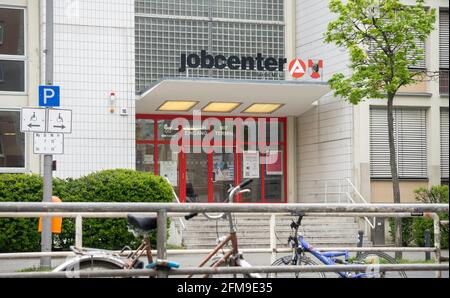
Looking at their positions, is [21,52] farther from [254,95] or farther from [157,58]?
[254,95]

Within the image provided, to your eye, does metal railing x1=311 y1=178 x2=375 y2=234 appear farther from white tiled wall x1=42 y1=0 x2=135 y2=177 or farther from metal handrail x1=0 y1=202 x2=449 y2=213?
metal handrail x1=0 y1=202 x2=449 y2=213

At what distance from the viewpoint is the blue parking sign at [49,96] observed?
17.3 metres

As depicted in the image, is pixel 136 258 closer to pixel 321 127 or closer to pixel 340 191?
pixel 340 191

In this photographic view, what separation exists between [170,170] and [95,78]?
4.94 metres

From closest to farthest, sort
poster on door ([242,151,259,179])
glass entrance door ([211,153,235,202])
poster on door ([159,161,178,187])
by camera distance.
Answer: poster on door ([159,161,178,187]) < glass entrance door ([211,153,235,202]) < poster on door ([242,151,259,179])

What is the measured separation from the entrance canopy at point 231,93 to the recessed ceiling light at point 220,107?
0.13 meters

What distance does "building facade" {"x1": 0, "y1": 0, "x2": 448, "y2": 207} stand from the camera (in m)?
25.4

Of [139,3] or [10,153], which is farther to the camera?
[139,3]

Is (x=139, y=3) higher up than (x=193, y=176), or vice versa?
(x=139, y=3)

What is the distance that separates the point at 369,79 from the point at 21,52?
33.4 feet

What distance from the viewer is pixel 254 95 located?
26984mm

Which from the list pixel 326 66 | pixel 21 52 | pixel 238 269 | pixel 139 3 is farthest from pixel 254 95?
pixel 238 269

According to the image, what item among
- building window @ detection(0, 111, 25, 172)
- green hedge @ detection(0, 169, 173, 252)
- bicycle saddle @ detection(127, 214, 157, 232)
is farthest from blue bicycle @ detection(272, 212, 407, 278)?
building window @ detection(0, 111, 25, 172)

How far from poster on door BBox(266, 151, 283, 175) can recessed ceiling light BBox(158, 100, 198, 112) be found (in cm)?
386
